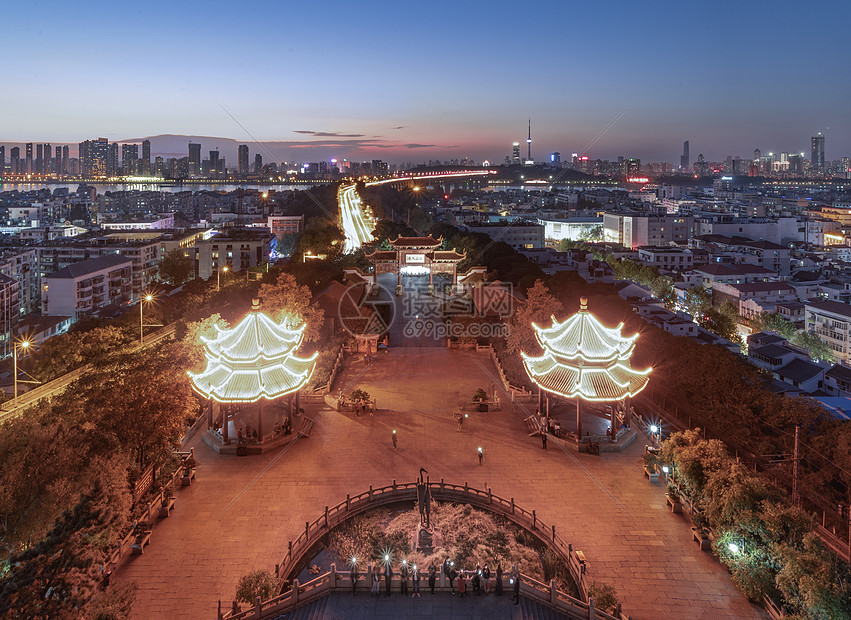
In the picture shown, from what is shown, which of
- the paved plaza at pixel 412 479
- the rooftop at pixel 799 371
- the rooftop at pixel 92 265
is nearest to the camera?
the paved plaza at pixel 412 479

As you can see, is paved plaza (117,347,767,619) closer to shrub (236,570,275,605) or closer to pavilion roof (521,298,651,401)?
shrub (236,570,275,605)

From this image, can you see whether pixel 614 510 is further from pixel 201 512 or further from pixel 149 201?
pixel 149 201

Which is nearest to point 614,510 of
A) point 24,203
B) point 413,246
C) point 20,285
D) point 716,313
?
point 413,246

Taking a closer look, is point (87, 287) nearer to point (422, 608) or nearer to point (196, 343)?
point (196, 343)

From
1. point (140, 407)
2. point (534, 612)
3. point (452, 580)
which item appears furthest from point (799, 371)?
point (140, 407)

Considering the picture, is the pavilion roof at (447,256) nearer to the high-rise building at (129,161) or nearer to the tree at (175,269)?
the tree at (175,269)

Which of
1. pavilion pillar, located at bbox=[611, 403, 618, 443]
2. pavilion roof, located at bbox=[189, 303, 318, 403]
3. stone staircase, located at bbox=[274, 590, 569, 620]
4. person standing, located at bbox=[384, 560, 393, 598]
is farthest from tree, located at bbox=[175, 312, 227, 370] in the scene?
pavilion pillar, located at bbox=[611, 403, 618, 443]

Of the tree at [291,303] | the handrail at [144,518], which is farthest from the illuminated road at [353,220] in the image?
the handrail at [144,518]
